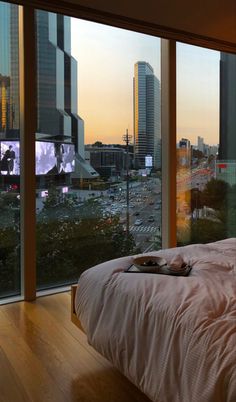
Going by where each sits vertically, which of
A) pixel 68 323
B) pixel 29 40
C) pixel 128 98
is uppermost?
pixel 29 40

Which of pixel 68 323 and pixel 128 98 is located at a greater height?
pixel 128 98

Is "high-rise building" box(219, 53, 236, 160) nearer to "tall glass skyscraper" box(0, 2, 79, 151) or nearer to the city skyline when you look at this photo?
the city skyline

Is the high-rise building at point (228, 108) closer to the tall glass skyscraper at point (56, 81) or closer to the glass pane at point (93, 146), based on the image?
the glass pane at point (93, 146)

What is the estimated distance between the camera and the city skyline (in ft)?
10.9

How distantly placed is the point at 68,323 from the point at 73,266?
2.76 feet

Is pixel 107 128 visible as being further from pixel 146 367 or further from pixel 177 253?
pixel 146 367

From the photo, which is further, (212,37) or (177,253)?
(212,37)

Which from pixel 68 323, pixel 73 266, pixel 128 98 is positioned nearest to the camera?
pixel 68 323

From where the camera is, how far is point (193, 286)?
1.66m

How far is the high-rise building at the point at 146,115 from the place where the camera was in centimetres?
367

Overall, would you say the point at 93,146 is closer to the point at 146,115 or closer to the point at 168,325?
the point at 146,115

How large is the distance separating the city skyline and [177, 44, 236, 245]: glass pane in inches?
0.4

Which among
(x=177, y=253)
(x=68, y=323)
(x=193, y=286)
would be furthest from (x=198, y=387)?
(x=68, y=323)

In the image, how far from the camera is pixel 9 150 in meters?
2.97
